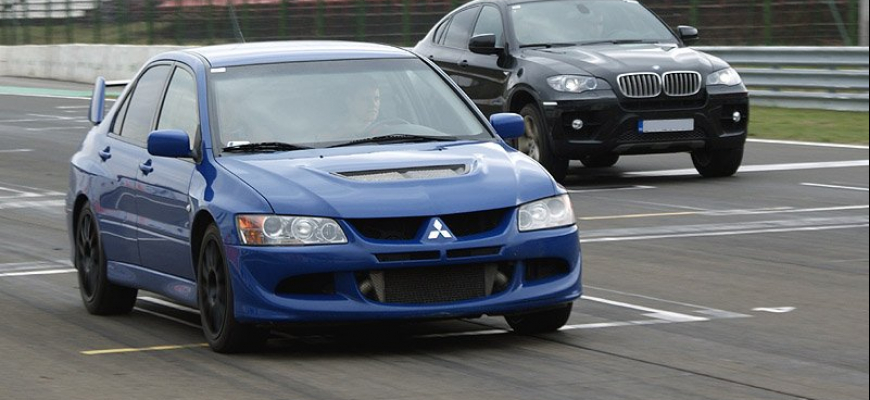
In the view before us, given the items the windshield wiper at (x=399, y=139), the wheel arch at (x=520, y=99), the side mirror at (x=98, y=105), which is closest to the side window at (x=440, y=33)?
the wheel arch at (x=520, y=99)

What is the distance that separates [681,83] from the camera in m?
17.6

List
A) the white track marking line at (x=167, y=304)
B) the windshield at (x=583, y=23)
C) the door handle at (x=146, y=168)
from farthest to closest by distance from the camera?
1. the windshield at (x=583, y=23)
2. the white track marking line at (x=167, y=304)
3. the door handle at (x=146, y=168)

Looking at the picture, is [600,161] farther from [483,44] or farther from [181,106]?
[181,106]

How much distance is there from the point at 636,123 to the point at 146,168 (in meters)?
8.41

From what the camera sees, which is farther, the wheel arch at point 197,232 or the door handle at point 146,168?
the door handle at point 146,168

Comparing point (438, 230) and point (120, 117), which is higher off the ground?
point (438, 230)

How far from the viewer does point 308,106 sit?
30.9 ft

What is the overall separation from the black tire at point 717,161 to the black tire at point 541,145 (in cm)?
125

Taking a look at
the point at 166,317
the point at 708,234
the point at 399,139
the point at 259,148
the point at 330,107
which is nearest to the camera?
the point at 259,148

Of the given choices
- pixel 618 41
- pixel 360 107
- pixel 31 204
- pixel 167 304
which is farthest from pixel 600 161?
pixel 360 107

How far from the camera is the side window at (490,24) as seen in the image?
1911cm

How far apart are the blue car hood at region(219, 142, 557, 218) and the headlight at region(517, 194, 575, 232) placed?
4 centimetres

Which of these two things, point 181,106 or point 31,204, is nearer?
point 181,106

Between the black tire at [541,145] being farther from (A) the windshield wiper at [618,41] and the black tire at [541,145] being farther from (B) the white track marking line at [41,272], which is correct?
(B) the white track marking line at [41,272]
